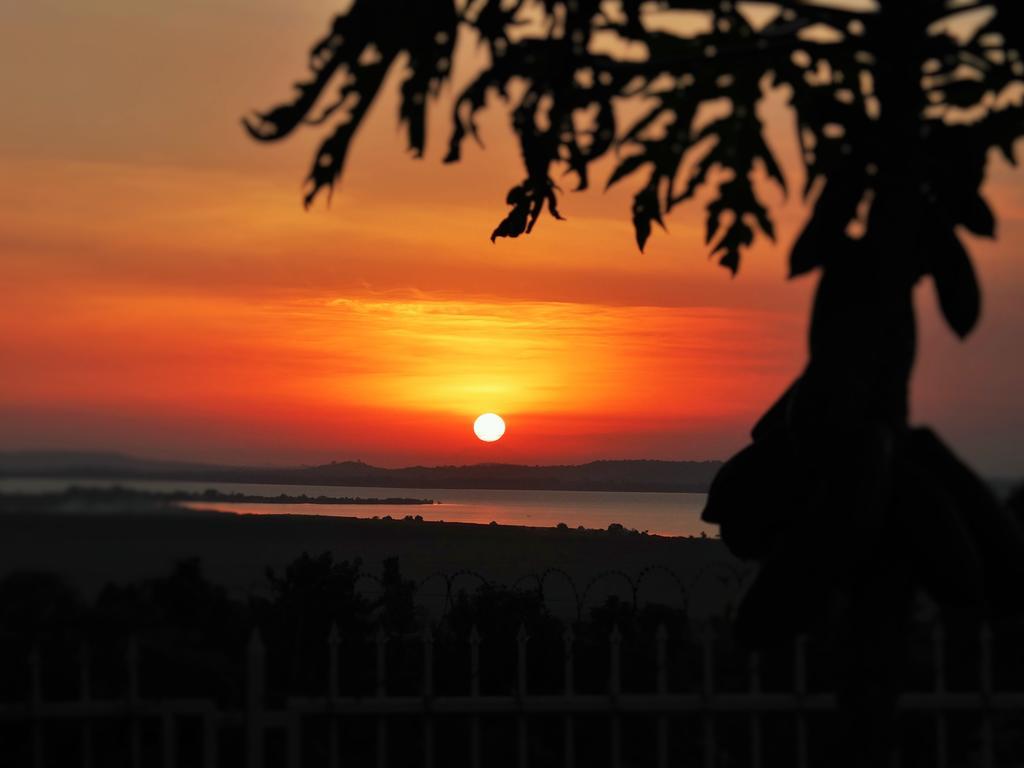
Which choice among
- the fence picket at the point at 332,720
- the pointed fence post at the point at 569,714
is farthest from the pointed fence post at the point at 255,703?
the pointed fence post at the point at 569,714

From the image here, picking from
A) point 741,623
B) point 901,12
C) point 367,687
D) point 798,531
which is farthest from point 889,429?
point 367,687

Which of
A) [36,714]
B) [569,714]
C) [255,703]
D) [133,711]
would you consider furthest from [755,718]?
[36,714]

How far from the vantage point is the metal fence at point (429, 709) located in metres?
6.52

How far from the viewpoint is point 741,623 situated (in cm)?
502

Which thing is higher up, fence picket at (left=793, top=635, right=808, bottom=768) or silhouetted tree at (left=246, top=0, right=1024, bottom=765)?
silhouetted tree at (left=246, top=0, right=1024, bottom=765)

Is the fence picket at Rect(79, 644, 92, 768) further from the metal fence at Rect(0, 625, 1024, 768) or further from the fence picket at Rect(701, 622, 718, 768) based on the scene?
the fence picket at Rect(701, 622, 718, 768)

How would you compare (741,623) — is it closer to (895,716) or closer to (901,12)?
(895,716)

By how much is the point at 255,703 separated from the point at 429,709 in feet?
2.81

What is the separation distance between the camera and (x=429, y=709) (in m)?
6.57

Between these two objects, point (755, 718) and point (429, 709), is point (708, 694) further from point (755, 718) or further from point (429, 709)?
point (429, 709)

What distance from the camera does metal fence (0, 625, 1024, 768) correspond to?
6.52 meters

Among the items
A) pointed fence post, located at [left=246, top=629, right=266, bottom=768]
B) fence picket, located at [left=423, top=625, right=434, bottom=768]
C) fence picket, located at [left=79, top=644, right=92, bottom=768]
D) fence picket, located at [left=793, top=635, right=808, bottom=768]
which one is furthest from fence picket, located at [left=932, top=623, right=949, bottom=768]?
fence picket, located at [left=79, top=644, right=92, bottom=768]

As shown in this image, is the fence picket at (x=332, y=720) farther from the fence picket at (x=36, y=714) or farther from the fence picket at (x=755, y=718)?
the fence picket at (x=755, y=718)

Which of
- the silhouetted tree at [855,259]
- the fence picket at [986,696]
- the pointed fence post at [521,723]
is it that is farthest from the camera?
the fence picket at [986,696]
